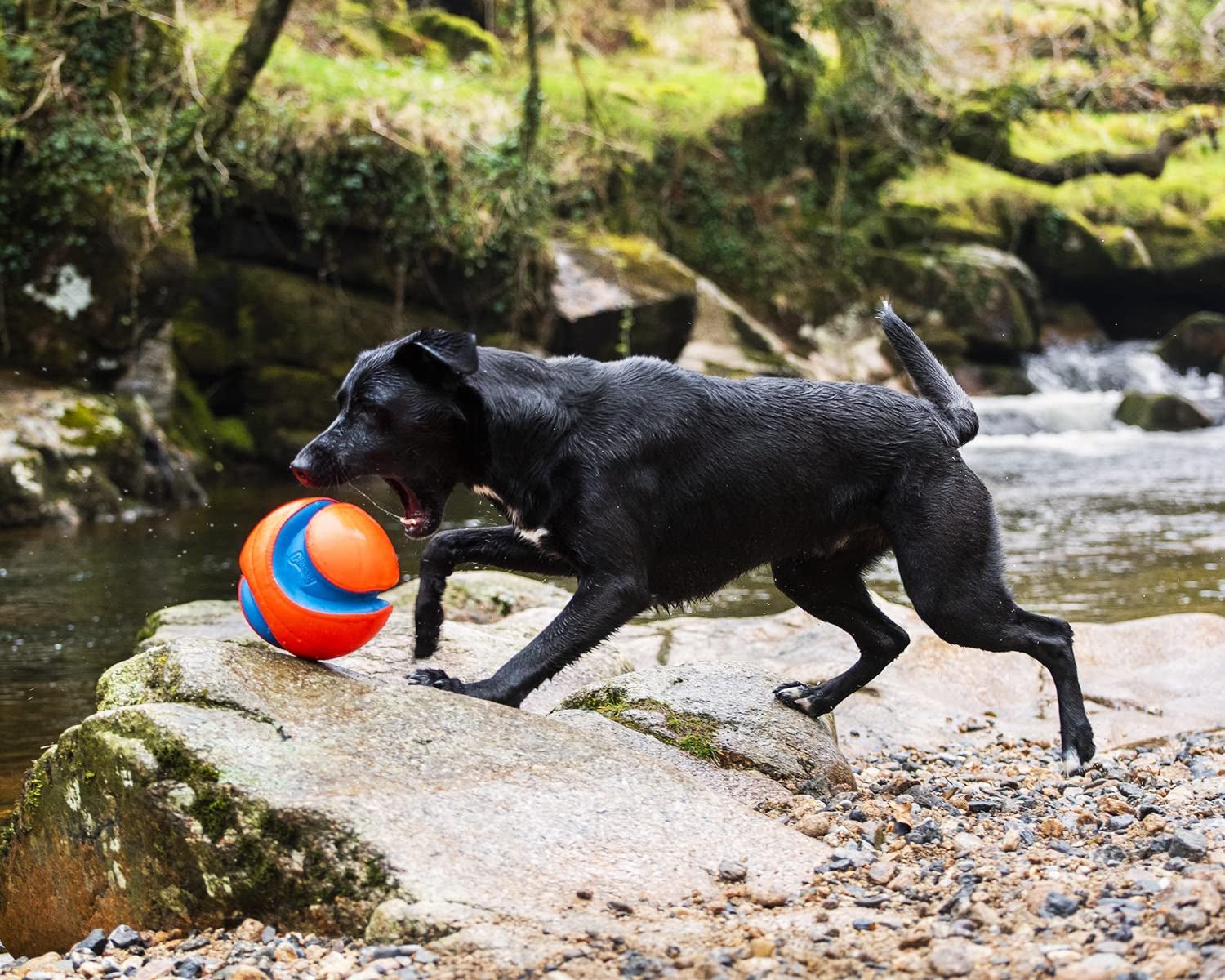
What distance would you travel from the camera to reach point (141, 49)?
15.2 meters

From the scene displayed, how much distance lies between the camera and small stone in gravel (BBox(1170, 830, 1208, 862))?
3633 millimetres

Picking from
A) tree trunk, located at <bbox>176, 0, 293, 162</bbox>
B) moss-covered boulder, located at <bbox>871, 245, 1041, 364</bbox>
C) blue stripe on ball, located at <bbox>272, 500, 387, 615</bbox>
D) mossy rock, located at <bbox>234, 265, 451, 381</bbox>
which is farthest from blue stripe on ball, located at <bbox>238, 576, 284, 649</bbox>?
moss-covered boulder, located at <bbox>871, 245, 1041, 364</bbox>

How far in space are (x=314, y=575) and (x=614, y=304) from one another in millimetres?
12965

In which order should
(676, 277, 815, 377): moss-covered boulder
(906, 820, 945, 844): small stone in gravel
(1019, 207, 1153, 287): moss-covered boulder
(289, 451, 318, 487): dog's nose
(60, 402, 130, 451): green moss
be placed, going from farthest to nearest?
(1019, 207, 1153, 287): moss-covered boulder < (676, 277, 815, 377): moss-covered boulder < (60, 402, 130, 451): green moss < (289, 451, 318, 487): dog's nose < (906, 820, 945, 844): small stone in gravel

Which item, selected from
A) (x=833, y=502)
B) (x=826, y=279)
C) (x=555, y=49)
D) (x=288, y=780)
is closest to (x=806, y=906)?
(x=288, y=780)

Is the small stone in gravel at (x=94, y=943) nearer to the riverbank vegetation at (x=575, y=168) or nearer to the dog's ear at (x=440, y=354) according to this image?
the dog's ear at (x=440, y=354)

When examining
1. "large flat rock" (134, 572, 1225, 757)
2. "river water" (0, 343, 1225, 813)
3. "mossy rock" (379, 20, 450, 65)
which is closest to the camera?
"large flat rock" (134, 572, 1225, 757)

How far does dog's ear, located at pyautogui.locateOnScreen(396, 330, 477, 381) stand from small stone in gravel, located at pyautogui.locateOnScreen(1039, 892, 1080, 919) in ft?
8.20

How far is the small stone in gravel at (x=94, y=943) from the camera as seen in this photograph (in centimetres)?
360

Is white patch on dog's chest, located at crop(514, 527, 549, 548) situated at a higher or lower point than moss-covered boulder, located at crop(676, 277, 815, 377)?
higher

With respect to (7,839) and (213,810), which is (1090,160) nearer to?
(7,839)

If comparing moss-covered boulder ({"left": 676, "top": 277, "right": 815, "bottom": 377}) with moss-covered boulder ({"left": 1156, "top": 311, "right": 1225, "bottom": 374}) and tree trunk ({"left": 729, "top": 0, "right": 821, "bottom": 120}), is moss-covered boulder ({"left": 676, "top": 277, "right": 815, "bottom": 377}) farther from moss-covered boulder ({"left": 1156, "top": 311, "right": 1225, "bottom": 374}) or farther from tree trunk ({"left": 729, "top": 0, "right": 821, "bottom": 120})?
moss-covered boulder ({"left": 1156, "top": 311, "right": 1225, "bottom": 374})

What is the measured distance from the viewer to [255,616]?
4.39 metres

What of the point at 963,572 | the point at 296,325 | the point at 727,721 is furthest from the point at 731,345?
the point at 727,721
